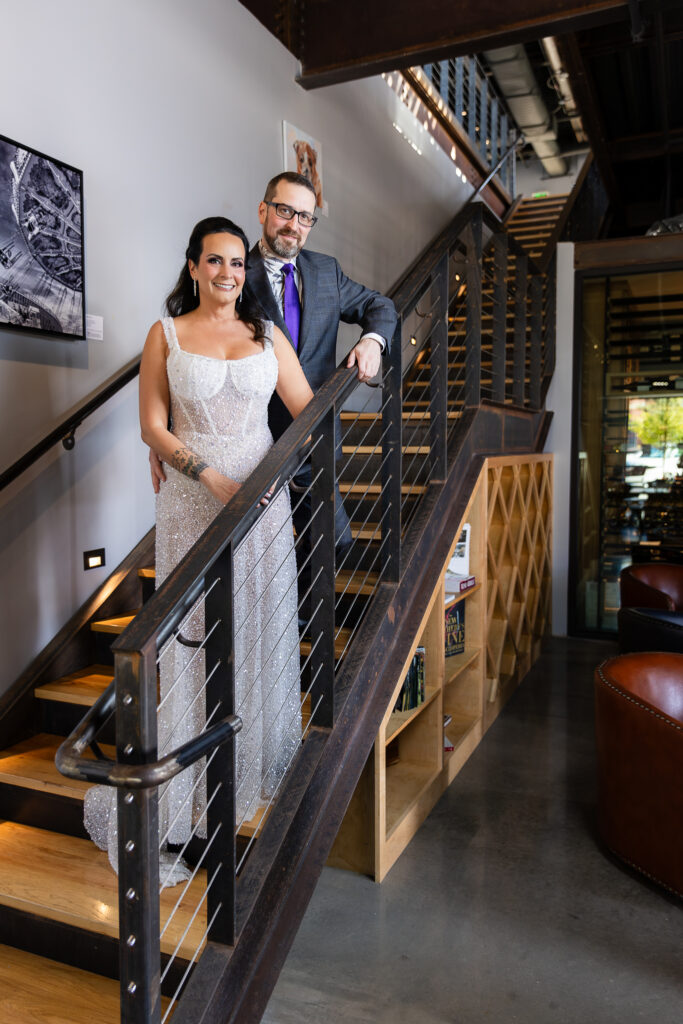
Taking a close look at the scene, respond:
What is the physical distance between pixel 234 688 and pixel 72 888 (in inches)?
35.5

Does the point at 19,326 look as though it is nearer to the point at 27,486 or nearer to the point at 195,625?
the point at 27,486

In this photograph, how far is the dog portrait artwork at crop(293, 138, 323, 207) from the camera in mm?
4488

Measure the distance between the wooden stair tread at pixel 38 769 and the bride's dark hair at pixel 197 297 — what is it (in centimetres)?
133

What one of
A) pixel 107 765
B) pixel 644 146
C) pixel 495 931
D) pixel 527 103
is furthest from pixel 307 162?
pixel 527 103

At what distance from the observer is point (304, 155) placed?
4.56m

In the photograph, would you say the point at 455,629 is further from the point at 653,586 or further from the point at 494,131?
the point at 494,131

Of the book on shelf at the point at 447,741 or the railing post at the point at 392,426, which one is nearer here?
the railing post at the point at 392,426

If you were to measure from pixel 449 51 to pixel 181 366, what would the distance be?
3216 mm

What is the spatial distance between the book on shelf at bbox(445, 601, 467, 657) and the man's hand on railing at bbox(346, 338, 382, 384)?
175 cm

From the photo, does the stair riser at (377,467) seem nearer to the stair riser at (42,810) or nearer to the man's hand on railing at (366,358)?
the man's hand on railing at (366,358)

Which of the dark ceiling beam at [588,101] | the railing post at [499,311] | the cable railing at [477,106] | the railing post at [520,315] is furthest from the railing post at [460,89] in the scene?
the railing post at [499,311]

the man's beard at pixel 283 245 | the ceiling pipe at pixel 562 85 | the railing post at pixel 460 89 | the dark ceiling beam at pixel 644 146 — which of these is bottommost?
the man's beard at pixel 283 245

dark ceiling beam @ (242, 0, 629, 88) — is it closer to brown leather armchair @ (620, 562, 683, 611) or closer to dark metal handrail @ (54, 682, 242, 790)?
brown leather armchair @ (620, 562, 683, 611)

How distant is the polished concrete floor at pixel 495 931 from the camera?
2.10 m
